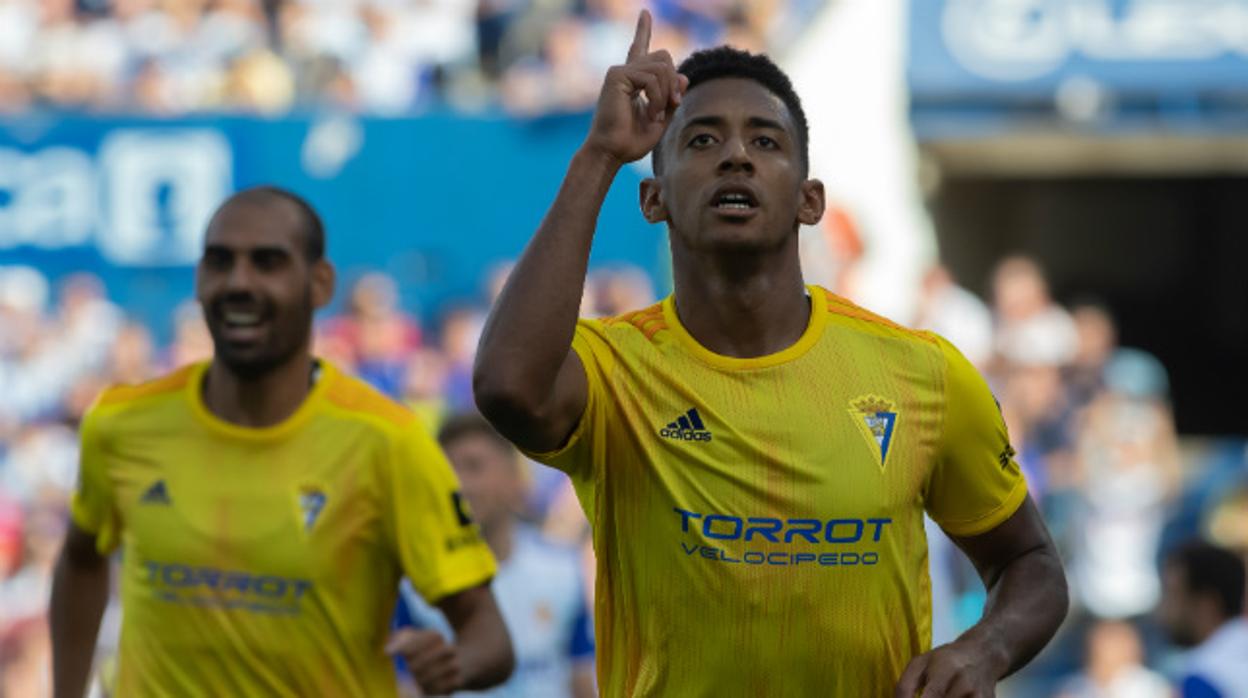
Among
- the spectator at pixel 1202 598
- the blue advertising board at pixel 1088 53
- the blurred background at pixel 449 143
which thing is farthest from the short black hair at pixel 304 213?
the blue advertising board at pixel 1088 53

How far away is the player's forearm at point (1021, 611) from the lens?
427 cm

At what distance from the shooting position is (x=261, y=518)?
582cm

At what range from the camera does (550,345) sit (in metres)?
4.01

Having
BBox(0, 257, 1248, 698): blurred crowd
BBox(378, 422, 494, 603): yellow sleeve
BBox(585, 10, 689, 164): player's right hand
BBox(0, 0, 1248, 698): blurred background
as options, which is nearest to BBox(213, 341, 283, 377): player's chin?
BBox(378, 422, 494, 603): yellow sleeve

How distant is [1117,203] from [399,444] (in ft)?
53.2

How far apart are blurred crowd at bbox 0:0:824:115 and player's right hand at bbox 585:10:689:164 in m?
12.5

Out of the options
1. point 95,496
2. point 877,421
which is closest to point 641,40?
point 877,421

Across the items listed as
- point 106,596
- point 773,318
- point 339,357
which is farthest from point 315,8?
point 773,318

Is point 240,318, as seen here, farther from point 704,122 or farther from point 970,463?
point 970,463

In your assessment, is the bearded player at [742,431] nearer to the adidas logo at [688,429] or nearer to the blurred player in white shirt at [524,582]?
the adidas logo at [688,429]

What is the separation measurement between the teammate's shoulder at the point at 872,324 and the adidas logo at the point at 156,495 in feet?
7.08

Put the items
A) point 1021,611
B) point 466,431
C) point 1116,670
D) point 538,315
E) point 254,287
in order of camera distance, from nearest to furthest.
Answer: point 538,315 → point 1021,611 → point 254,287 → point 466,431 → point 1116,670

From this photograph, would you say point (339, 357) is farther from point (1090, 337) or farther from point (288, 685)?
point (288, 685)

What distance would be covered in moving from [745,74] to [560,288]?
2.27ft
